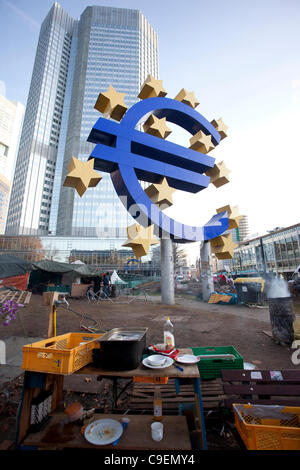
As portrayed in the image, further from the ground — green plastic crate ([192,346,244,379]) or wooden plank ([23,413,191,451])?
green plastic crate ([192,346,244,379])

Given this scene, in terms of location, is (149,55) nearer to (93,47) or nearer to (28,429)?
(93,47)

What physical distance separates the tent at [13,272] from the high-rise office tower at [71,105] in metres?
50.8

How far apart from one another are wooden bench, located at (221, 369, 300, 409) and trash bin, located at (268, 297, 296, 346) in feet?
13.2

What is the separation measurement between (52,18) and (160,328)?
520 ft

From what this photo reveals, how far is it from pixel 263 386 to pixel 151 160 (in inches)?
370

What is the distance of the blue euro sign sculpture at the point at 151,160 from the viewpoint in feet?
29.0

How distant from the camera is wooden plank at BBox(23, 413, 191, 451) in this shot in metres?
2.08

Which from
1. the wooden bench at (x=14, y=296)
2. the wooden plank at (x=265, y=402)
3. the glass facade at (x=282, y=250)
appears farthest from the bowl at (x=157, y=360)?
the glass facade at (x=282, y=250)

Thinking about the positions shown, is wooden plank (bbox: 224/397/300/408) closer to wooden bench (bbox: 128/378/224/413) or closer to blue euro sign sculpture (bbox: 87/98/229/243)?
wooden bench (bbox: 128/378/224/413)

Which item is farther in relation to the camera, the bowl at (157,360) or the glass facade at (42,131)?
the glass facade at (42,131)

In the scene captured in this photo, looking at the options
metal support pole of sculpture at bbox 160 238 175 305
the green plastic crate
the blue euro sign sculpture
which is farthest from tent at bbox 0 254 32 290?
the green plastic crate

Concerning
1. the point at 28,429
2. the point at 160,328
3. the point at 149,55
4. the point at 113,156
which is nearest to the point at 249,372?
the point at 28,429

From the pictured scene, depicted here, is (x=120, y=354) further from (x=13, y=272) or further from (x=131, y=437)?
(x=13, y=272)

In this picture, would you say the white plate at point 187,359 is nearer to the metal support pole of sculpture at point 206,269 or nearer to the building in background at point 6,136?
the metal support pole of sculpture at point 206,269
